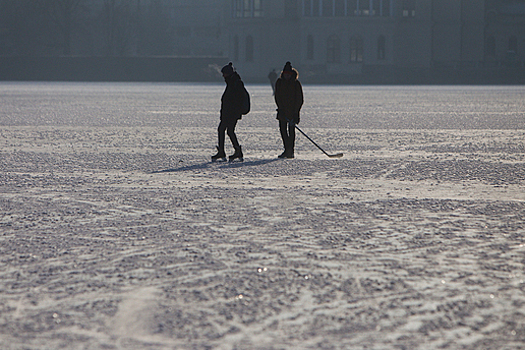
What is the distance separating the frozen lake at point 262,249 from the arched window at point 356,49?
60.5m

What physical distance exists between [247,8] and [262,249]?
73061 mm

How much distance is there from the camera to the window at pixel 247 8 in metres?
76.6

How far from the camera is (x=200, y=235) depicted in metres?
6.86

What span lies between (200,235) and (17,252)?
61.0 inches

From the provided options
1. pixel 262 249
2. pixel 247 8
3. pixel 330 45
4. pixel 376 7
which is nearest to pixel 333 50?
pixel 330 45

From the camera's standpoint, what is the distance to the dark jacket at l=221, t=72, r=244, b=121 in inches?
497

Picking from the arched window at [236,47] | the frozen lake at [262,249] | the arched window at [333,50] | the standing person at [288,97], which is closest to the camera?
the frozen lake at [262,249]

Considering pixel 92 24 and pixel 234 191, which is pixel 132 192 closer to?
pixel 234 191

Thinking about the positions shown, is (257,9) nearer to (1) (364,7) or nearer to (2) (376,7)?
(1) (364,7)

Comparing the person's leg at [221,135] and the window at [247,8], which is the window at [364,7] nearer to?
the window at [247,8]

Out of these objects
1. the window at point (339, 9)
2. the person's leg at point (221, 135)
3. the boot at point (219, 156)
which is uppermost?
the window at point (339, 9)

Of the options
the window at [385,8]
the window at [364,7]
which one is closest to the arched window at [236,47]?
the window at [364,7]

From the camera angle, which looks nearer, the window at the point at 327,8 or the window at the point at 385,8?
the window at the point at 385,8

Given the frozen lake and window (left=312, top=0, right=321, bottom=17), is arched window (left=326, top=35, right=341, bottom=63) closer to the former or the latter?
window (left=312, top=0, right=321, bottom=17)
